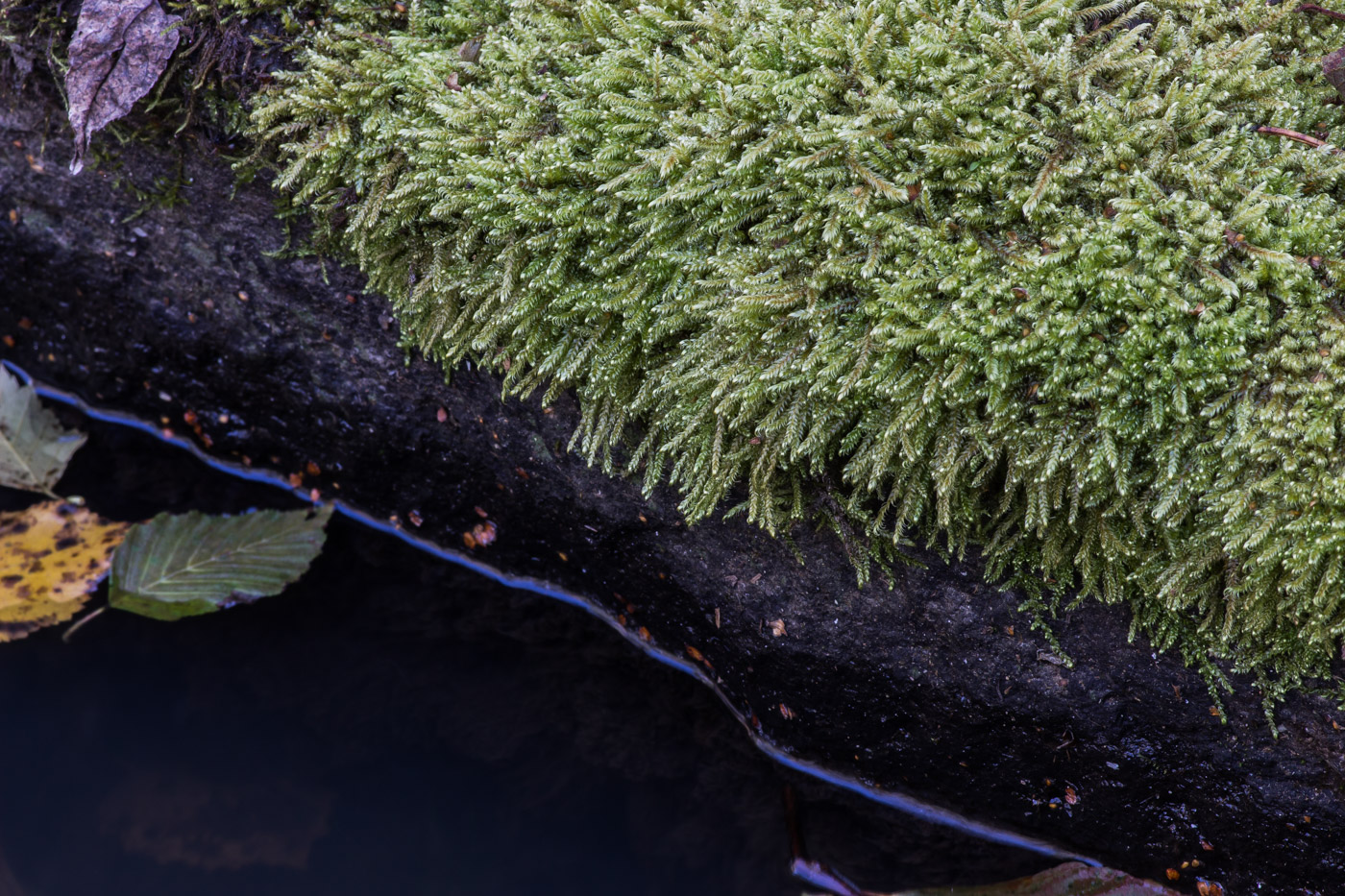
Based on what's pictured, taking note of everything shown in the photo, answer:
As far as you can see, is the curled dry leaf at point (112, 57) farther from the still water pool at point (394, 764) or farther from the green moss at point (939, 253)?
the still water pool at point (394, 764)

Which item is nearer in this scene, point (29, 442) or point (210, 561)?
point (210, 561)

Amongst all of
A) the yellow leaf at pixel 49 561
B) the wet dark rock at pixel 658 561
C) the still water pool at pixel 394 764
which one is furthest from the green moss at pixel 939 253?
the yellow leaf at pixel 49 561

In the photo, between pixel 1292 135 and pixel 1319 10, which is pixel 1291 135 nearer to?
pixel 1292 135

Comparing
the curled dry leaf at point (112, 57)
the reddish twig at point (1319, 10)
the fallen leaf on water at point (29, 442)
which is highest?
the reddish twig at point (1319, 10)

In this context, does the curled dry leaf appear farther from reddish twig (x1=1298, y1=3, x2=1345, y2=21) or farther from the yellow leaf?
reddish twig (x1=1298, y1=3, x2=1345, y2=21)

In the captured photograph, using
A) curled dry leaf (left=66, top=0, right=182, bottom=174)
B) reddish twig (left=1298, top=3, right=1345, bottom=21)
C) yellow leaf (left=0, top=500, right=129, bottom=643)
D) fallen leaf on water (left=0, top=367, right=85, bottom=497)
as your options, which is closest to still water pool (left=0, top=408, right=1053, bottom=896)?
yellow leaf (left=0, top=500, right=129, bottom=643)

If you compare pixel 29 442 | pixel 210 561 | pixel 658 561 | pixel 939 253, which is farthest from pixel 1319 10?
pixel 29 442
